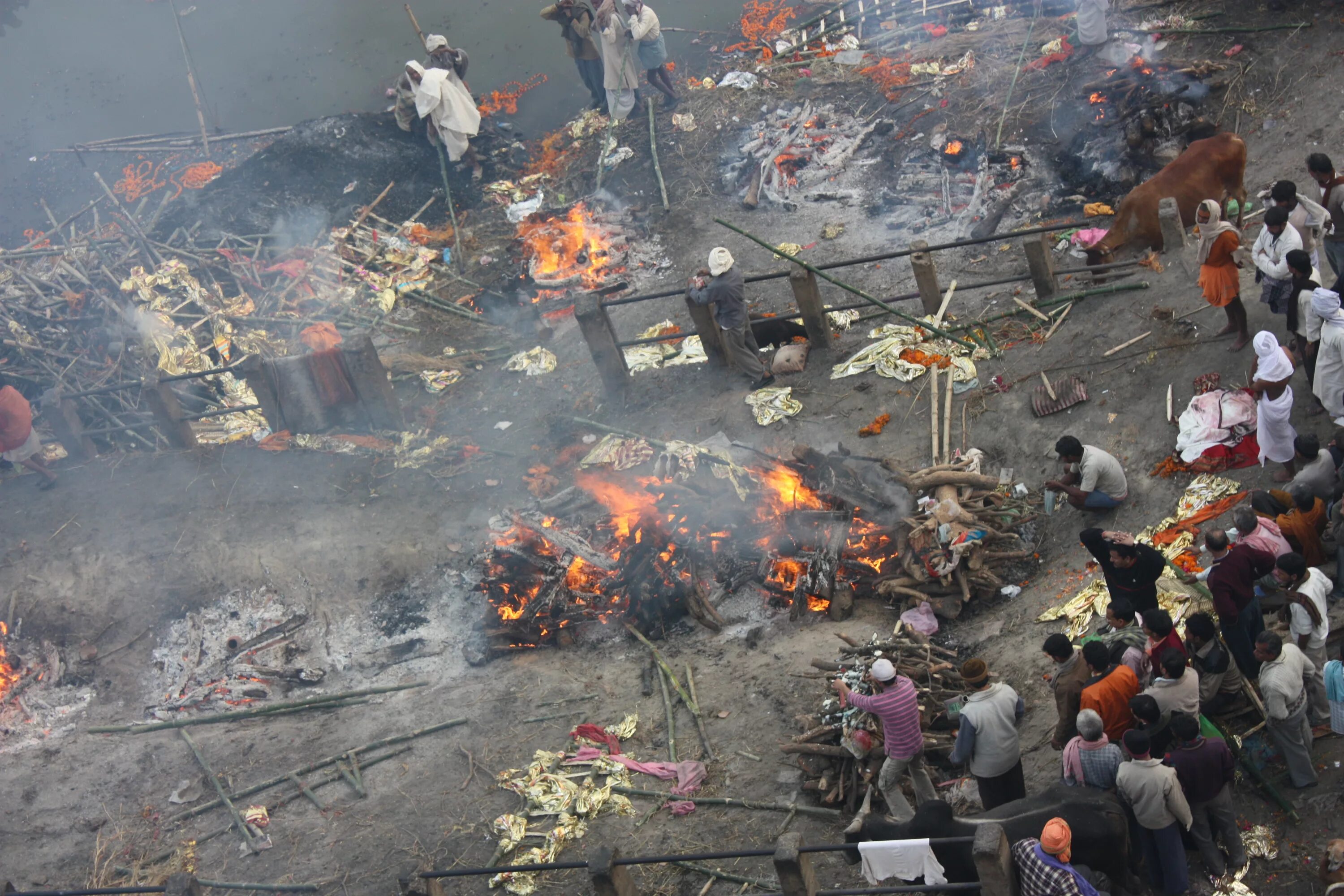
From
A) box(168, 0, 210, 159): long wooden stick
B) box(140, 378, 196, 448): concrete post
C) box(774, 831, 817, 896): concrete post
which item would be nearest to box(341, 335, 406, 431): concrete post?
box(140, 378, 196, 448): concrete post

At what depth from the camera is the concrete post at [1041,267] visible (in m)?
12.2

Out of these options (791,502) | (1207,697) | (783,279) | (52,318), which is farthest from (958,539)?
(52,318)

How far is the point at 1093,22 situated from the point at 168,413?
15203 millimetres

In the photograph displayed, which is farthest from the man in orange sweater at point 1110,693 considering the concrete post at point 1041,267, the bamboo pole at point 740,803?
the concrete post at point 1041,267

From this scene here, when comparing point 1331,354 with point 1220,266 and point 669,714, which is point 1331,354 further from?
point 669,714

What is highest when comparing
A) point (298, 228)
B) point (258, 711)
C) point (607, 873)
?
point (298, 228)

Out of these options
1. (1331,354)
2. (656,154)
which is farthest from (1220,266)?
A: (656,154)

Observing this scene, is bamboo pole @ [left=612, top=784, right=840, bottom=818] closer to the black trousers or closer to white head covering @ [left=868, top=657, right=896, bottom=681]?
the black trousers

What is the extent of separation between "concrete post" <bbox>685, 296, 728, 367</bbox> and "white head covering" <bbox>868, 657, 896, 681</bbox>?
705 cm

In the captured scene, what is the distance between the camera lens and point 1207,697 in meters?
7.10

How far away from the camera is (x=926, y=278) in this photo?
13070 millimetres

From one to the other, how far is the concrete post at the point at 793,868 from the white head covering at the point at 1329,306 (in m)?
5.93

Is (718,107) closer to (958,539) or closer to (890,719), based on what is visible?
(958,539)

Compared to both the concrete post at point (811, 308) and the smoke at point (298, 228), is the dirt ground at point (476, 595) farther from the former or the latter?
the smoke at point (298, 228)
